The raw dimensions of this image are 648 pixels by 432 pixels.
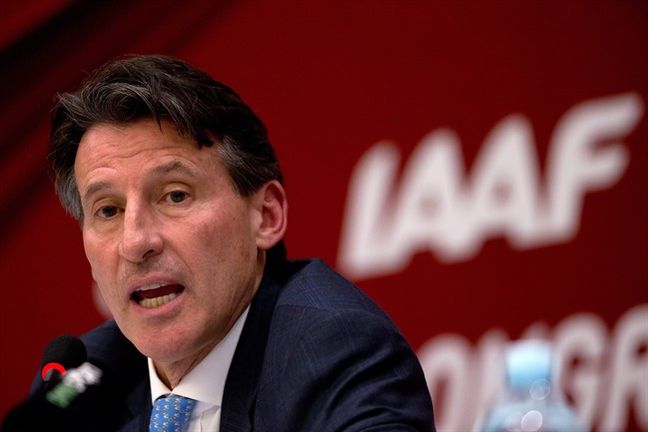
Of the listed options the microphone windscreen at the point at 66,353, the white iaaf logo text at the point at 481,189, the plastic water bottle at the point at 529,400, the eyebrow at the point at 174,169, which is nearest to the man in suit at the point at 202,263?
the eyebrow at the point at 174,169

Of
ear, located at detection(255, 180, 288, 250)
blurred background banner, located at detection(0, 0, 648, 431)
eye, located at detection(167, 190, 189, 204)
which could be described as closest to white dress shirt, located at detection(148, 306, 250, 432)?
ear, located at detection(255, 180, 288, 250)

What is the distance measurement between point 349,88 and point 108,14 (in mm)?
1326

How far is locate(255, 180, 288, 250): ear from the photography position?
2.06 m

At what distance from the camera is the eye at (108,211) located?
1.95m

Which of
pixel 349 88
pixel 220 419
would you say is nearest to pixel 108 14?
pixel 349 88

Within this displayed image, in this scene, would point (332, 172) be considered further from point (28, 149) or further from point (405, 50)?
point (28, 149)

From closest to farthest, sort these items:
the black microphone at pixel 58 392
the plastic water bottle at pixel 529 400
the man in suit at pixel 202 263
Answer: the plastic water bottle at pixel 529 400 → the black microphone at pixel 58 392 → the man in suit at pixel 202 263

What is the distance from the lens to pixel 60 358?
167 cm

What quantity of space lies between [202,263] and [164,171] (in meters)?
0.18

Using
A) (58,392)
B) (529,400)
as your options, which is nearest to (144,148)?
(58,392)

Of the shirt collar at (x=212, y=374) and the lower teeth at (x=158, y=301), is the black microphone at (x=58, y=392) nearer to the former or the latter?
the lower teeth at (x=158, y=301)

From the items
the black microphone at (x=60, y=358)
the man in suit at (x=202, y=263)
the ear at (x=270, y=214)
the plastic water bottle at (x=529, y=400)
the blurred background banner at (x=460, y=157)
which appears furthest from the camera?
the blurred background banner at (x=460, y=157)

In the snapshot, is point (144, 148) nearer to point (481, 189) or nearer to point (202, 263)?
point (202, 263)

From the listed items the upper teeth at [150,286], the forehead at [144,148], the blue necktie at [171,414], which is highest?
the forehead at [144,148]
